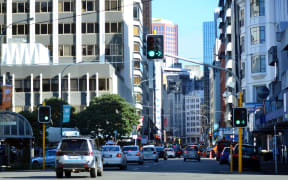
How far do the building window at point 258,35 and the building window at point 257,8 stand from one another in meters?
1.53

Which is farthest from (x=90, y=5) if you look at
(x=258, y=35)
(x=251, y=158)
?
(x=251, y=158)

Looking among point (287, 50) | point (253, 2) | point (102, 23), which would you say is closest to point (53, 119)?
point (102, 23)

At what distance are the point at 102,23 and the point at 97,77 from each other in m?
10.3

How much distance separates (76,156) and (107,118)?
2082 inches

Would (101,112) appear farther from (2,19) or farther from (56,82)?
(2,19)

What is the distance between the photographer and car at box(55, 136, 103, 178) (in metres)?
26.8

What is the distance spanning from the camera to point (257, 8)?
7188 centimetres

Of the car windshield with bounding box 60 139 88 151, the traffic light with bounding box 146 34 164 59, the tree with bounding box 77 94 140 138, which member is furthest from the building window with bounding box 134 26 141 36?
the traffic light with bounding box 146 34 164 59

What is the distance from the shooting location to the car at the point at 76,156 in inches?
1055

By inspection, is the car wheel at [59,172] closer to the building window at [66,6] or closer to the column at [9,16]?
the building window at [66,6]

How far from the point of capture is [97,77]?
294 feet

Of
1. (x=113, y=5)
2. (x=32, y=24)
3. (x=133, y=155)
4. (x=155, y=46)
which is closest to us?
(x=155, y=46)

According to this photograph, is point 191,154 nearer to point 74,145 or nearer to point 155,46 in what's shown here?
point 74,145

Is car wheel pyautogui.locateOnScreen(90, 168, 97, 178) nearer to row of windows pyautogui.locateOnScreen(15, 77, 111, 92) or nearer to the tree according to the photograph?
the tree
